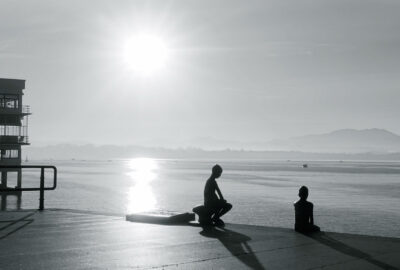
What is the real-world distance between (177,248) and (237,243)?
1286mm

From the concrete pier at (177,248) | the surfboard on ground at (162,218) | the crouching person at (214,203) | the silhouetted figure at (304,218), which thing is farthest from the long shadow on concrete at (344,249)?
the surfboard on ground at (162,218)

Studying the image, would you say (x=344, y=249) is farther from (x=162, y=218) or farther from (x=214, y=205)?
(x=162, y=218)

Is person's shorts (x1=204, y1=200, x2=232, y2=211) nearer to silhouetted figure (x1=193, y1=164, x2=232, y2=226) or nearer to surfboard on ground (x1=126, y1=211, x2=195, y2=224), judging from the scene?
silhouetted figure (x1=193, y1=164, x2=232, y2=226)

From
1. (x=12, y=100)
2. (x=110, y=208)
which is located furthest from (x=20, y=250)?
(x=12, y=100)

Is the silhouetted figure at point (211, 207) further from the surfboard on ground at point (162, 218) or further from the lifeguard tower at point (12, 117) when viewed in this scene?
the lifeguard tower at point (12, 117)

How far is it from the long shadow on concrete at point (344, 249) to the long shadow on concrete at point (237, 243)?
1.53m

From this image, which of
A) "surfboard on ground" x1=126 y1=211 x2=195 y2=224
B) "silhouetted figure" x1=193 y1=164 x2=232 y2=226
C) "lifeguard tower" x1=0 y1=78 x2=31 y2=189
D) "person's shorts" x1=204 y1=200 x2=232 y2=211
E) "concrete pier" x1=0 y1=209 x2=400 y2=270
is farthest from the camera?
"lifeguard tower" x1=0 y1=78 x2=31 y2=189

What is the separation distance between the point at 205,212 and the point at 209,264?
5001 millimetres

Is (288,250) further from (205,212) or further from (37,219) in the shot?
(37,219)

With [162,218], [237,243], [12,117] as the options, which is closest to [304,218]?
[237,243]

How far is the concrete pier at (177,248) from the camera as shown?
27.2 ft

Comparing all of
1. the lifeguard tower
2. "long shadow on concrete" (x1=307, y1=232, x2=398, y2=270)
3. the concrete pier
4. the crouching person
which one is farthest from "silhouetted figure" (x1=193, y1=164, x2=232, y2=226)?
the lifeguard tower

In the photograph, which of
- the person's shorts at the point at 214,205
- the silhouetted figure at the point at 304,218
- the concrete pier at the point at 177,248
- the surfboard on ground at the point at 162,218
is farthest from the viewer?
the surfboard on ground at the point at 162,218

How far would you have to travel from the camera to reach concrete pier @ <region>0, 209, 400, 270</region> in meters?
8.30
